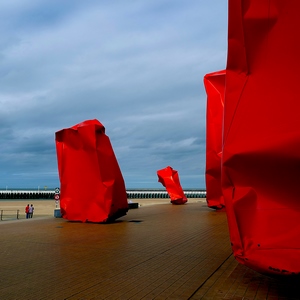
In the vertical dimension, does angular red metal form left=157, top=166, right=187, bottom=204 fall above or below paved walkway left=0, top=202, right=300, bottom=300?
above

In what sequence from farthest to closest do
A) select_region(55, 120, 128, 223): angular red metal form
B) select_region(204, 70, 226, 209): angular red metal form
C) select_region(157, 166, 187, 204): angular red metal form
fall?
select_region(157, 166, 187, 204): angular red metal form
select_region(204, 70, 226, 209): angular red metal form
select_region(55, 120, 128, 223): angular red metal form

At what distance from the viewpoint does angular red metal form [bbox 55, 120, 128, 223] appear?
14.6 meters

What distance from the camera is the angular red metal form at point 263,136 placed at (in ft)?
15.9

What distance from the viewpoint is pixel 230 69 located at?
5.77 m

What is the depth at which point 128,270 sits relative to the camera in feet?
21.7

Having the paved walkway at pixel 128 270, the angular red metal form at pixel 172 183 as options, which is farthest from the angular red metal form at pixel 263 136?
the angular red metal form at pixel 172 183

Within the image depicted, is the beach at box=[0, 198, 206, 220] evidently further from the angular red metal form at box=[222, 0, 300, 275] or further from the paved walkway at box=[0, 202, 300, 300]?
the angular red metal form at box=[222, 0, 300, 275]

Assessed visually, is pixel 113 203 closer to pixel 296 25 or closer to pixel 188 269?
pixel 188 269

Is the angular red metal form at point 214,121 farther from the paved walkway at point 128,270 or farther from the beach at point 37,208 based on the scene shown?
the beach at point 37,208

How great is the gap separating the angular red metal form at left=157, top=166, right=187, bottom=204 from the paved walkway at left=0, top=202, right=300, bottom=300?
20769mm

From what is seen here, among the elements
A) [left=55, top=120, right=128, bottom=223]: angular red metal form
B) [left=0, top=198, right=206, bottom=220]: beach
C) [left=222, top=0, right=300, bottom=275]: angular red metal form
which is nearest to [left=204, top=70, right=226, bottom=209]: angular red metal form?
[left=55, top=120, right=128, bottom=223]: angular red metal form

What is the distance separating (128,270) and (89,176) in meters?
8.65

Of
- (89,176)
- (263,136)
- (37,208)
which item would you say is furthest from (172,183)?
(263,136)

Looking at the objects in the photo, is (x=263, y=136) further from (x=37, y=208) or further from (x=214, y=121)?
(x=37, y=208)
